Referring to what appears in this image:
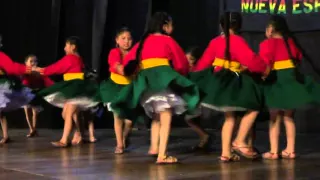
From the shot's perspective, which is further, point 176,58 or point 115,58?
point 115,58

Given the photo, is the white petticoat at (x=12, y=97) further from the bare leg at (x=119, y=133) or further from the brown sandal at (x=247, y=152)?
the brown sandal at (x=247, y=152)

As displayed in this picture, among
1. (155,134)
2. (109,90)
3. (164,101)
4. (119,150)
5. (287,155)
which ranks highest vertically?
(164,101)

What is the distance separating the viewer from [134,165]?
5.80m

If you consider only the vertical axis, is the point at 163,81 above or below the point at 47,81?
above

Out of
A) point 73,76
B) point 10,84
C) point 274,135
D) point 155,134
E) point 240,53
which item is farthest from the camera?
point 10,84

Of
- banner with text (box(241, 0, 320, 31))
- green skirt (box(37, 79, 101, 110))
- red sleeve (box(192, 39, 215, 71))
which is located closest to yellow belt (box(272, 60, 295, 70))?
red sleeve (box(192, 39, 215, 71))

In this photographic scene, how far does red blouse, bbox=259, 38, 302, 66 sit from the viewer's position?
20.4ft

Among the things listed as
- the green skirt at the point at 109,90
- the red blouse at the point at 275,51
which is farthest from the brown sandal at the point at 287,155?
the green skirt at the point at 109,90

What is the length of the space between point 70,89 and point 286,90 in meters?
2.81

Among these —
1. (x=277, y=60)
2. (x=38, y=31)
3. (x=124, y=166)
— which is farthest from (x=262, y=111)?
(x=38, y=31)

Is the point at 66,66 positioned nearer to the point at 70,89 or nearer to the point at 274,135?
the point at 70,89

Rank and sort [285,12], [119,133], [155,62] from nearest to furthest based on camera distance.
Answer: [155,62]
[119,133]
[285,12]

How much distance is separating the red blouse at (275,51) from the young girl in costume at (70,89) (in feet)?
8.09

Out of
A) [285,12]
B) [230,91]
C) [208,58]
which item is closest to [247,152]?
[230,91]
